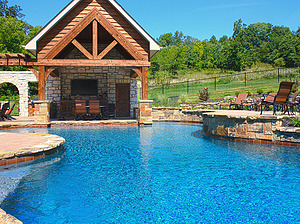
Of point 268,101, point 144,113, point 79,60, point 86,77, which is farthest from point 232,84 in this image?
point 79,60

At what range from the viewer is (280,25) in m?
76.1

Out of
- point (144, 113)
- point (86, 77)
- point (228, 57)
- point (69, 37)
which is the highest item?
point (228, 57)

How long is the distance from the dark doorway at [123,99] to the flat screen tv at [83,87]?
4.50 feet

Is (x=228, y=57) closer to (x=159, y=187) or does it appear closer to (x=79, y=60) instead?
(x=79, y=60)

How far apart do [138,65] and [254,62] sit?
47180mm

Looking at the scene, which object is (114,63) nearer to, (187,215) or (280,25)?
(187,215)

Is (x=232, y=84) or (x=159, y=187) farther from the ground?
(x=232, y=84)

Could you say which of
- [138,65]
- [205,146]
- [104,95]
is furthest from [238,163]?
[104,95]

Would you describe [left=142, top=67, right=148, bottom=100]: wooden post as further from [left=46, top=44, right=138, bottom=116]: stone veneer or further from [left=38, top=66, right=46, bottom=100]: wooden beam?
[left=38, top=66, right=46, bottom=100]: wooden beam

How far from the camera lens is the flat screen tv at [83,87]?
596 inches

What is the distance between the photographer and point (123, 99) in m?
15.8

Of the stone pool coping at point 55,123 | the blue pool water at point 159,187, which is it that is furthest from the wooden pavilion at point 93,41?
the blue pool water at point 159,187

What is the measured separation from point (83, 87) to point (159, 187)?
1239 centimetres

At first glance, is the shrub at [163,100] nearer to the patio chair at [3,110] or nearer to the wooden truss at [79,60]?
the wooden truss at [79,60]
